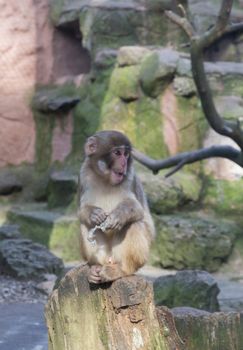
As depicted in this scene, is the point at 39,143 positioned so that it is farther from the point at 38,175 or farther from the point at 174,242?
the point at 174,242

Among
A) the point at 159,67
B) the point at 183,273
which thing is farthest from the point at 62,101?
the point at 183,273

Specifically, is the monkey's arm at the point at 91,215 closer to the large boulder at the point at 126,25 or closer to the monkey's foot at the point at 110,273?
the monkey's foot at the point at 110,273

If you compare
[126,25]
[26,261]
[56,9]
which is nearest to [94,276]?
[26,261]

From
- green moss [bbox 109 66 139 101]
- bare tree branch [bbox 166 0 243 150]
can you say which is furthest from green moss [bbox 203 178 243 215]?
bare tree branch [bbox 166 0 243 150]

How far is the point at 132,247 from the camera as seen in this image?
4156 millimetres

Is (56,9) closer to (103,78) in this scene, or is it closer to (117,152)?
(103,78)

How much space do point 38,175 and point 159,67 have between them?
2633mm

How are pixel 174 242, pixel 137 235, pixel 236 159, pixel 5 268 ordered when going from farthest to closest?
pixel 174 242 < pixel 5 268 < pixel 236 159 < pixel 137 235

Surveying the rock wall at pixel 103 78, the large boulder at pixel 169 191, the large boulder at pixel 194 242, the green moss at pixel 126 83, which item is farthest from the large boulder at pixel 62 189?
the large boulder at pixel 194 242

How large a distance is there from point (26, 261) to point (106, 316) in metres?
5.08

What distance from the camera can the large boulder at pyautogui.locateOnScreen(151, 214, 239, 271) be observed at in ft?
31.4

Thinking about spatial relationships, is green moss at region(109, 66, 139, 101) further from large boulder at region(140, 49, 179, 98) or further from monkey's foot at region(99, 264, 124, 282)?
monkey's foot at region(99, 264, 124, 282)

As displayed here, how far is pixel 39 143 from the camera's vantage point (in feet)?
39.7

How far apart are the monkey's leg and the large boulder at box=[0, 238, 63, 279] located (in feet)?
14.0
